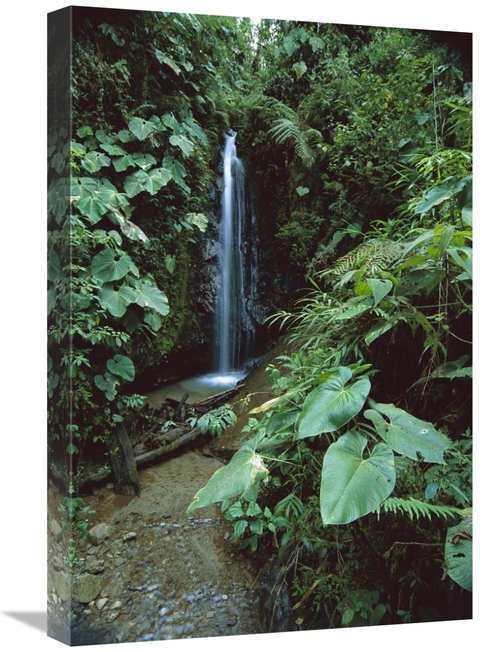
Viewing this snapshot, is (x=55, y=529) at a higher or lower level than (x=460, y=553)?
higher

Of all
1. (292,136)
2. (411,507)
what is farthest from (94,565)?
(292,136)

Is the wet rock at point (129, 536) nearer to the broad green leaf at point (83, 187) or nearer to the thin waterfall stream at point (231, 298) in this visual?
the thin waterfall stream at point (231, 298)

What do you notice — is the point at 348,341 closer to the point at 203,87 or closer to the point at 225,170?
the point at 225,170

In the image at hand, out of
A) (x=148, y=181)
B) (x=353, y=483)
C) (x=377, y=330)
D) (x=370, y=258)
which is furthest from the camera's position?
(x=370, y=258)

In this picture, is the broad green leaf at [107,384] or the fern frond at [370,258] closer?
the broad green leaf at [107,384]

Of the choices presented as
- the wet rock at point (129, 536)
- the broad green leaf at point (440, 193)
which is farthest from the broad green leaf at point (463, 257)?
the wet rock at point (129, 536)

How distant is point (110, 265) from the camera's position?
2414mm

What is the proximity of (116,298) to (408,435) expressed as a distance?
3.95 feet

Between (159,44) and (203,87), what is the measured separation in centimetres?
23

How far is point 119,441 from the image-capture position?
2.44m

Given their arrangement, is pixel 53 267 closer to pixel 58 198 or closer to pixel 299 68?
pixel 58 198

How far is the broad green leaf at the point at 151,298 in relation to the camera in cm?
251

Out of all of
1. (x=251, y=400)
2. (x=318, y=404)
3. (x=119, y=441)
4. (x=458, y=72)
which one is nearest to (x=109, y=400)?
(x=119, y=441)

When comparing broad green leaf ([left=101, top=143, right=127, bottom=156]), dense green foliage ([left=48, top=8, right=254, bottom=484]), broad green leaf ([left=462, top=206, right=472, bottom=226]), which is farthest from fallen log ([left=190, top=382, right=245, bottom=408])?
broad green leaf ([left=462, top=206, right=472, bottom=226])
